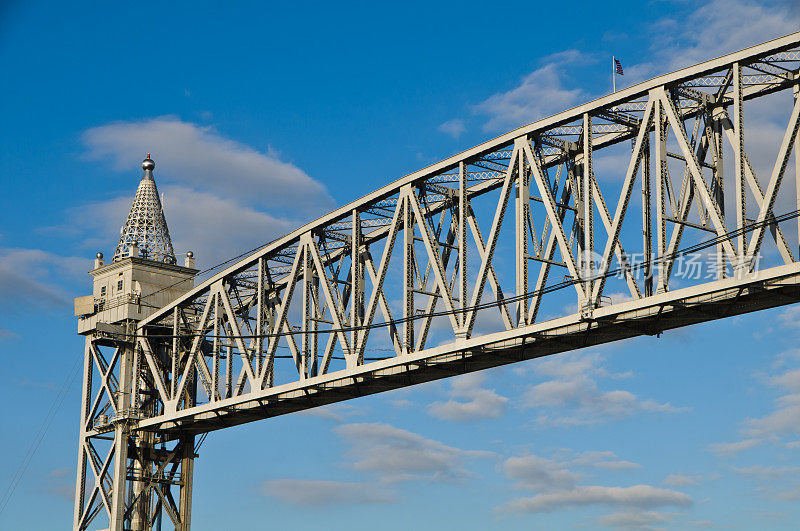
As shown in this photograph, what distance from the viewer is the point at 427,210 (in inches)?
2227

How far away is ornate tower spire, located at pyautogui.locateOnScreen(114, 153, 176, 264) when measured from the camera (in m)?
73.7

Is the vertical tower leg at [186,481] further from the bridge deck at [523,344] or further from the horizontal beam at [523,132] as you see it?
the horizontal beam at [523,132]

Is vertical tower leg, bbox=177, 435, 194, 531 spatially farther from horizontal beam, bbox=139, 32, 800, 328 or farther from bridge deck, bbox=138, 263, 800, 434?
horizontal beam, bbox=139, 32, 800, 328

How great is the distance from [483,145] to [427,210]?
5.89 metres

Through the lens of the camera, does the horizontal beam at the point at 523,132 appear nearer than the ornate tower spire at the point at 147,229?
Yes

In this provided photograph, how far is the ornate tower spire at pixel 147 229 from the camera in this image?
73688 mm

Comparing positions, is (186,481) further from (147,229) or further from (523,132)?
(523,132)

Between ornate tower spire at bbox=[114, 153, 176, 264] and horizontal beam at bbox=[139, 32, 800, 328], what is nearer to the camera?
horizontal beam at bbox=[139, 32, 800, 328]

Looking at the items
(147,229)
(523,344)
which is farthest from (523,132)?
(147,229)

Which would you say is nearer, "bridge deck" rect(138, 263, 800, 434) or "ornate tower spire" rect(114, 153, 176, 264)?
"bridge deck" rect(138, 263, 800, 434)

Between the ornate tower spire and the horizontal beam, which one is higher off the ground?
the ornate tower spire

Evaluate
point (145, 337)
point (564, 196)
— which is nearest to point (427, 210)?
point (564, 196)

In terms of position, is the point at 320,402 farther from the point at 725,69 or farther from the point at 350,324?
the point at 725,69

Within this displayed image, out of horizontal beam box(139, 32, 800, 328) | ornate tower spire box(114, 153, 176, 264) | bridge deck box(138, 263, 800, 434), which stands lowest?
bridge deck box(138, 263, 800, 434)
